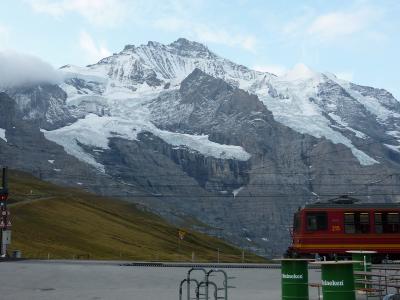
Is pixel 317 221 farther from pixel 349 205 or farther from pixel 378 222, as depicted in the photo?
pixel 378 222

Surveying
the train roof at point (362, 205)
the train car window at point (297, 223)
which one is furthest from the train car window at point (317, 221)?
the train car window at point (297, 223)

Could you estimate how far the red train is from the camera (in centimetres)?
4953

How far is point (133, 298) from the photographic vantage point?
76.3 ft

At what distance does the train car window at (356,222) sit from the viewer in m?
50.0

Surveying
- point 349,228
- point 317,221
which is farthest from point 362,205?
point 317,221

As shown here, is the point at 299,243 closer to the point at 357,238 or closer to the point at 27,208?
the point at 357,238

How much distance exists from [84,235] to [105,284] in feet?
321

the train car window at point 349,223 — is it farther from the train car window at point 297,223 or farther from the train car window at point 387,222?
the train car window at point 297,223

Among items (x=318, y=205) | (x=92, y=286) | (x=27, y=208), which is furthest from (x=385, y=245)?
(x=27, y=208)

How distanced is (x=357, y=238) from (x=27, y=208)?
94825 mm

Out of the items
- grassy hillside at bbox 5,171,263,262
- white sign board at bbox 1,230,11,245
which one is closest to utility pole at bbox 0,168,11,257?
white sign board at bbox 1,230,11,245

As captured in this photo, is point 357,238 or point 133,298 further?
point 357,238

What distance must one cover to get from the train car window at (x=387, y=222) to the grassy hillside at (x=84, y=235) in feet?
137

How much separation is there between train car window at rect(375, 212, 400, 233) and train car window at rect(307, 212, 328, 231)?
13.0 feet
